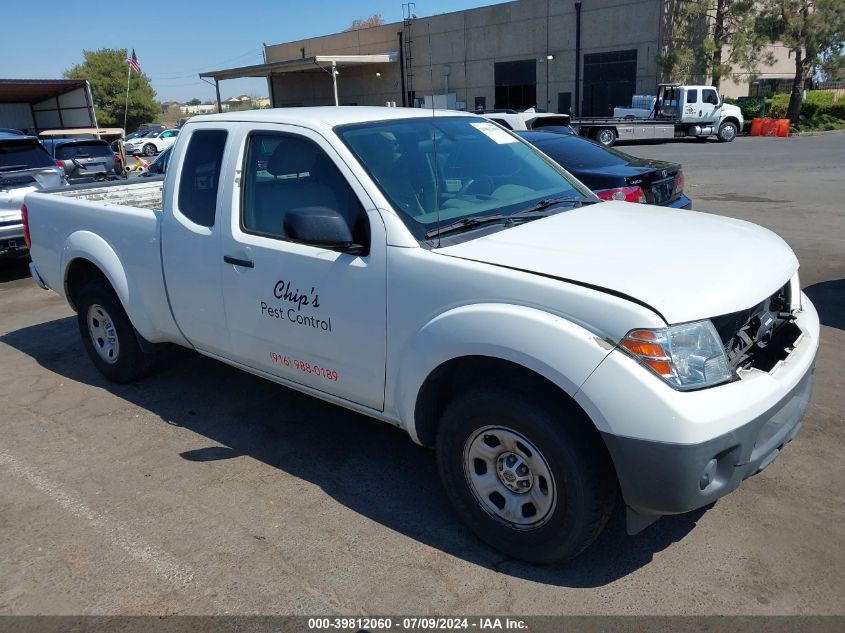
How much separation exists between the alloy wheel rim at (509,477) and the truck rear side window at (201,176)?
2151 mm

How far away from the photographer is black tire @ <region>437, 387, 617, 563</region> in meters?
2.73

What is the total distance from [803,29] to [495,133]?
37.2 metres

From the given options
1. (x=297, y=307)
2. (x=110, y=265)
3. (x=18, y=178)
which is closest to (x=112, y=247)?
(x=110, y=265)

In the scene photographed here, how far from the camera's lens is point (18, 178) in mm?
10016

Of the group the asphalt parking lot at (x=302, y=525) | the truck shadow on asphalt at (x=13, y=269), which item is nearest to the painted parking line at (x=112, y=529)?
the asphalt parking lot at (x=302, y=525)

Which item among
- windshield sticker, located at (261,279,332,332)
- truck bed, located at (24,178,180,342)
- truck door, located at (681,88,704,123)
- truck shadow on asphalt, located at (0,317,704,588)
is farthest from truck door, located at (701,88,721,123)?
windshield sticker, located at (261,279,332,332)

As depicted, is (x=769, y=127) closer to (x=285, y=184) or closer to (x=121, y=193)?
(x=121, y=193)

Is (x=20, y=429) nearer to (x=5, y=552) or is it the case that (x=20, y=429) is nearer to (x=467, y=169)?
(x=5, y=552)

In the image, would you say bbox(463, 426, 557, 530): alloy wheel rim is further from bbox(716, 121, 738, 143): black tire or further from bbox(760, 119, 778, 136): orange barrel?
bbox(760, 119, 778, 136): orange barrel

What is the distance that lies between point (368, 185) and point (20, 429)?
3.18 metres

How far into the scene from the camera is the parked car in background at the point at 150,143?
36250 mm

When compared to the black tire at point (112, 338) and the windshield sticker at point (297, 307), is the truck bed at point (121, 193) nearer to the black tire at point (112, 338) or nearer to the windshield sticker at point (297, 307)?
the black tire at point (112, 338)

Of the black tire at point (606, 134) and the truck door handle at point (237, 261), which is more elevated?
the truck door handle at point (237, 261)

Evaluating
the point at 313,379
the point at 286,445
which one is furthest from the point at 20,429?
the point at 313,379
